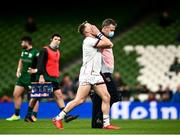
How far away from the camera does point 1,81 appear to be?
22.9 m

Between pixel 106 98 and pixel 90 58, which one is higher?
pixel 90 58

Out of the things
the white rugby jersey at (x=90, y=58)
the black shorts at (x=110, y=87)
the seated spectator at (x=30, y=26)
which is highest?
the seated spectator at (x=30, y=26)

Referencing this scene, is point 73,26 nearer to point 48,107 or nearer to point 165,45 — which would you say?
point 165,45

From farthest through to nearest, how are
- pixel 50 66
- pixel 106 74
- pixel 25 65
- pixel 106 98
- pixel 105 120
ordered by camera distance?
pixel 25 65, pixel 50 66, pixel 106 74, pixel 105 120, pixel 106 98

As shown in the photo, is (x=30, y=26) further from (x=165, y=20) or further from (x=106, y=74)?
(x=106, y=74)

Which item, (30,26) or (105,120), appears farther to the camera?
(30,26)

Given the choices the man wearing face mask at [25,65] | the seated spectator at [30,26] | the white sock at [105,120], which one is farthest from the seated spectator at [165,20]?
the white sock at [105,120]

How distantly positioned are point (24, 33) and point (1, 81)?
2.57 meters

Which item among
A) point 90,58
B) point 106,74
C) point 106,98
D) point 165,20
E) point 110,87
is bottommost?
point 106,98

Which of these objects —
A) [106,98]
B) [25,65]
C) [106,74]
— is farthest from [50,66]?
[106,98]

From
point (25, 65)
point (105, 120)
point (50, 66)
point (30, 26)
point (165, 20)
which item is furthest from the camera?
point (165, 20)

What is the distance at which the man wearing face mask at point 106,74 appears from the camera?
1283 cm

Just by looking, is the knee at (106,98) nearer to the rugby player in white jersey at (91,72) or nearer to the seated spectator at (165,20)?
the rugby player in white jersey at (91,72)

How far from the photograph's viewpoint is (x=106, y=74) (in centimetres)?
1311
